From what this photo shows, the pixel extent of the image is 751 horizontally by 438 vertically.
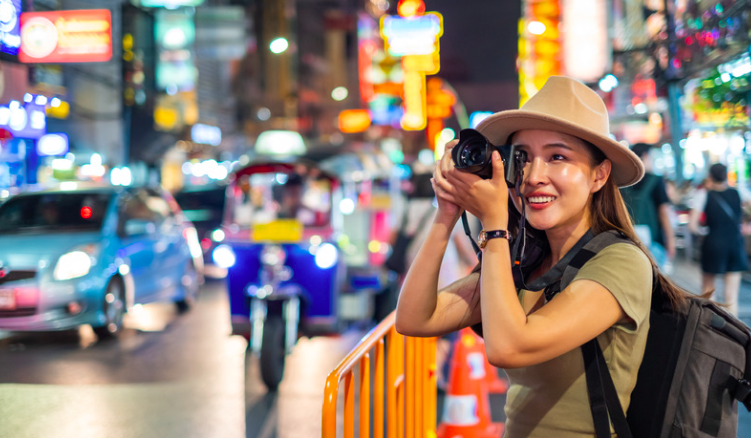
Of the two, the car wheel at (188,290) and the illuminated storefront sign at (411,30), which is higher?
the illuminated storefront sign at (411,30)

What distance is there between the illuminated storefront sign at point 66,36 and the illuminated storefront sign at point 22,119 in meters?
2.18

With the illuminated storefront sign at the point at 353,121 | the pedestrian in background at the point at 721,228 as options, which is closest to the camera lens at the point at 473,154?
the pedestrian in background at the point at 721,228

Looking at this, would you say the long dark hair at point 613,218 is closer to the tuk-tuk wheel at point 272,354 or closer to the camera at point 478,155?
the camera at point 478,155

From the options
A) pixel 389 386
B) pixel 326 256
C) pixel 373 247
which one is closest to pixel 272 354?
pixel 326 256

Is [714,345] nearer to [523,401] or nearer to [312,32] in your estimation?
[523,401]

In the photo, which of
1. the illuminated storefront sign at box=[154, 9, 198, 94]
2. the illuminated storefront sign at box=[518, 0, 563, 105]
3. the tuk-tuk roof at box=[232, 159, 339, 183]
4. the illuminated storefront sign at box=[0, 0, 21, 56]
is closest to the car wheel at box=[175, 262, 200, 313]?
the tuk-tuk roof at box=[232, 159, 339, 183]

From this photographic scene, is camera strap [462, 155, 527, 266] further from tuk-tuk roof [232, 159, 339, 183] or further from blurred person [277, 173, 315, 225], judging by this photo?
blurred person [277, 173, 315, 225]

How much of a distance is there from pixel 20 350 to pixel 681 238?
13509 millimetres

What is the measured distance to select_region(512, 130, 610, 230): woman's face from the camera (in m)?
1.94

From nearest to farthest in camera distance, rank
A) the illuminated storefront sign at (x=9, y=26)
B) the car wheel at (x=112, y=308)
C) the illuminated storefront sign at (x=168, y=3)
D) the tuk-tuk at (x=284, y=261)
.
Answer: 1. the tuk-tuk at (x=284, y=261)
2. the illuminated storefront sign at (x=9, y=26)
3. the car wheel at (x=112, y=308)
4. the illuminated storefront sign at (x=168, y=3)

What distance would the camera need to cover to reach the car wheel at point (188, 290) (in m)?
10.6

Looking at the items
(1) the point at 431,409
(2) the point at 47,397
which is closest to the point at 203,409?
(2) the point at 47,397

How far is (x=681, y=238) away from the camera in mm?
16062

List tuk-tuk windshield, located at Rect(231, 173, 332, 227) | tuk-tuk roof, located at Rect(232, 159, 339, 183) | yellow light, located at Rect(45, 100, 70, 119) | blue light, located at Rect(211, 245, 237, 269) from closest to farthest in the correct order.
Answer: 1. blue light, located at Rect(211, 245, 237, 269)
2. tuk-tuk roof, located at Rect(232, 159, 339, 183)
3. tuk-tuk windshield, located at Rect(231, 173, 332, 227)
4. yellow light, located at Rect(45, 100, 70, 119)
